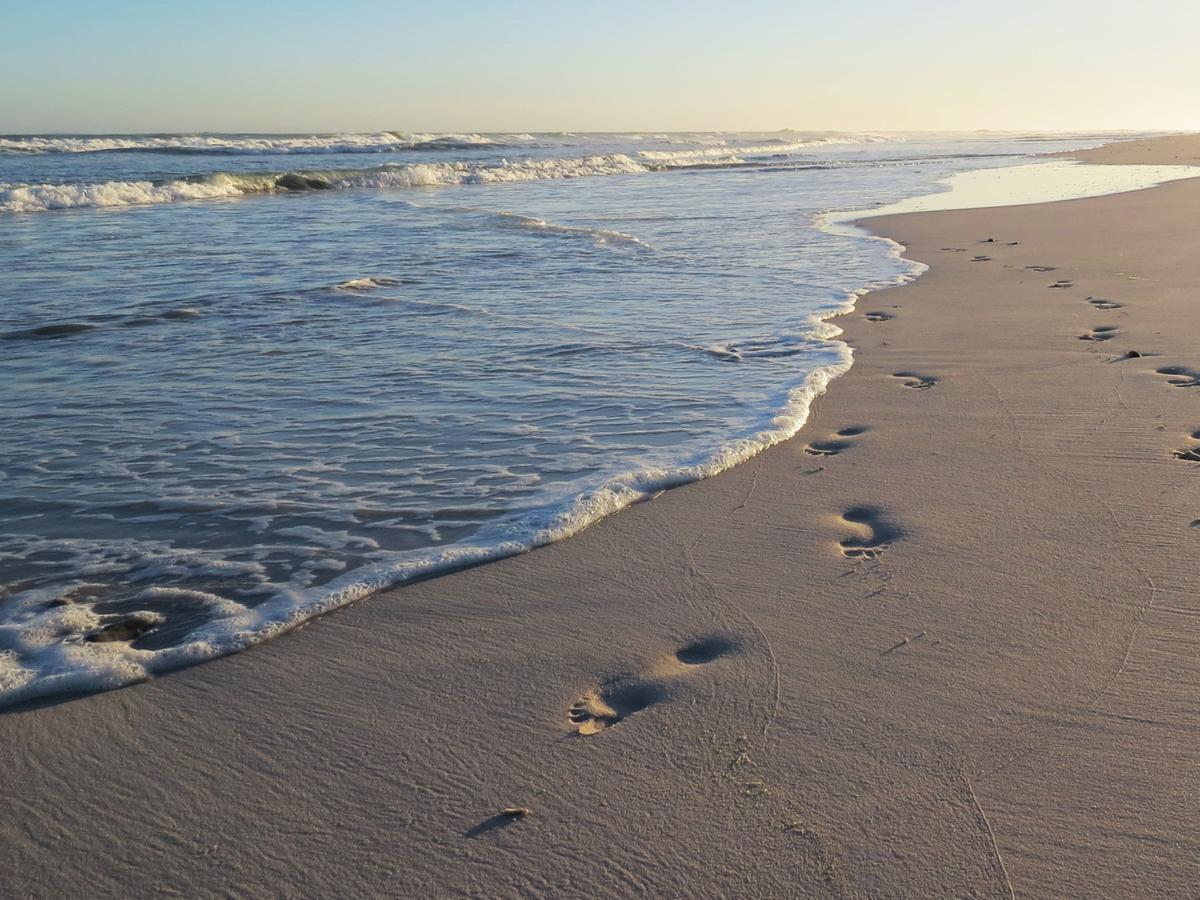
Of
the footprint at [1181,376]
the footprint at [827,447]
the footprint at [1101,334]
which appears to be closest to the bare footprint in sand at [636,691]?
the footprint at [827,447]

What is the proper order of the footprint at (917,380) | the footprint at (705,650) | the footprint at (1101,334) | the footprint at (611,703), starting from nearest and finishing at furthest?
the footprint at (611,703)
the footprint at (705,650)
the footprint at (917,380)
the footprint at (1101,334)

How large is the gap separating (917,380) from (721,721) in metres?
3.36

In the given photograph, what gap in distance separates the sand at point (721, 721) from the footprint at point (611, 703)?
0.5 inches

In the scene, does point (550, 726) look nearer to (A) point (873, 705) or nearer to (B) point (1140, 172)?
(A) point (873, 705)

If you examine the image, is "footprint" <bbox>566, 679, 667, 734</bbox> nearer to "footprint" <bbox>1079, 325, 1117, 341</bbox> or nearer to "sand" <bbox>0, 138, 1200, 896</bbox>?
"sand" <bbox>0, 138, 1200, 896</bbox>

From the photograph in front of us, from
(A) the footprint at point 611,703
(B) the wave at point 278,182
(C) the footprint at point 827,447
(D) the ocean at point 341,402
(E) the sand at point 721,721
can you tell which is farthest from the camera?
(B) the wave at point 278,182

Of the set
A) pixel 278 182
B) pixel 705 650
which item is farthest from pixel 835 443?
pixel 278 182

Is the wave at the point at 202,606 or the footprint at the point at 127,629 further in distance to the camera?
the footprint at the point at 127,629

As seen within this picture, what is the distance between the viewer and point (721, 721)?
90.1 inches

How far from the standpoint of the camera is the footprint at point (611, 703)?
233 cm

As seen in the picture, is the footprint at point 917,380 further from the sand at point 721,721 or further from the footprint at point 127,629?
the footprint at point 127,629

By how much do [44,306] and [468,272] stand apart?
3.60 metres

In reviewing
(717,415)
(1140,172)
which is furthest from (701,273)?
(1140,172)

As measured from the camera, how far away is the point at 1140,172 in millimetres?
21672
